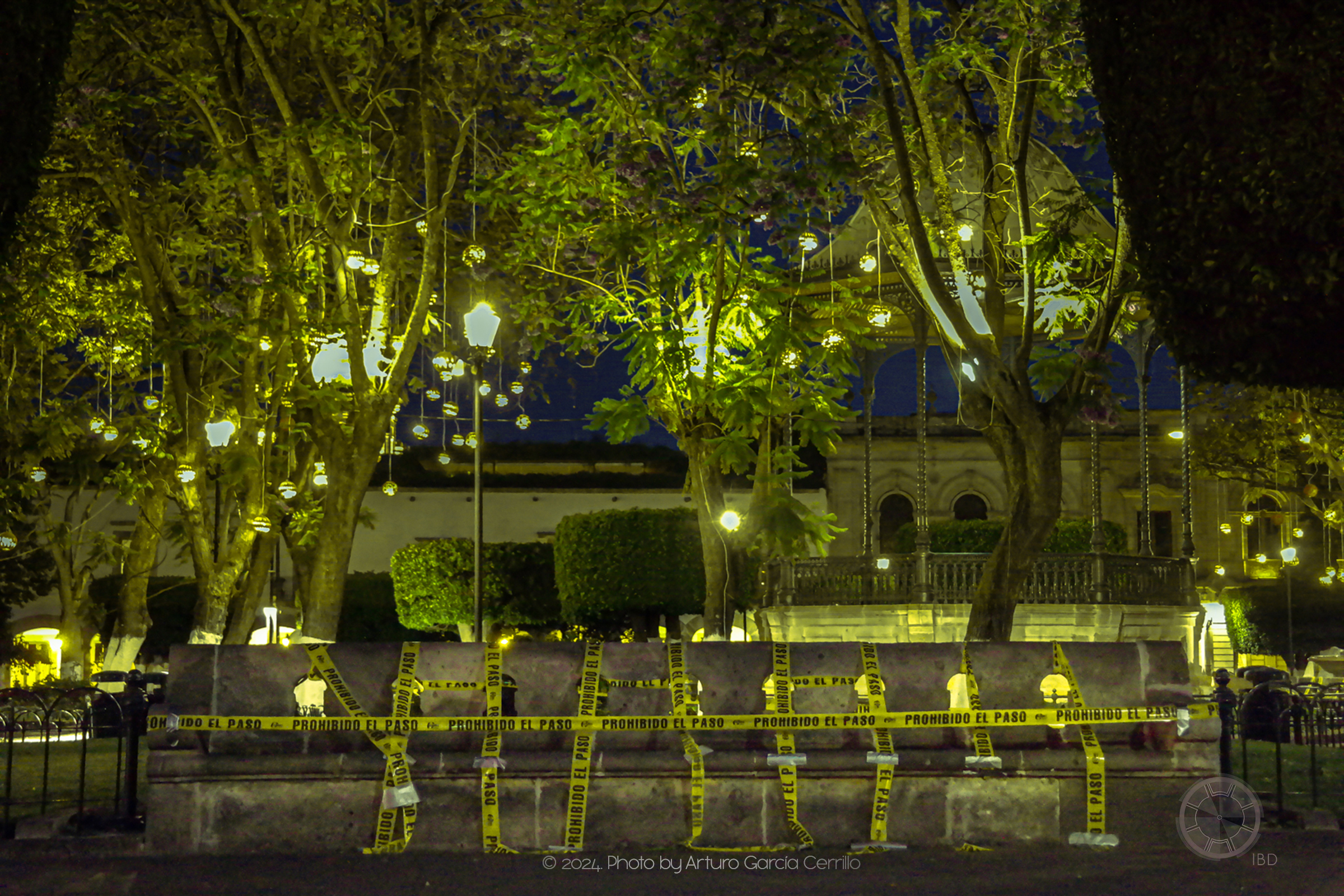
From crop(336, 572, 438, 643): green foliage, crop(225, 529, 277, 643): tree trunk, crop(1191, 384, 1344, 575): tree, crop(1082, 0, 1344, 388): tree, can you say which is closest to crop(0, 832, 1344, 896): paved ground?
crop(1082, 0, 1344, 388): tree

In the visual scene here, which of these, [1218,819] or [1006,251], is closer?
[1218,819]

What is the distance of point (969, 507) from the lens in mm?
43844

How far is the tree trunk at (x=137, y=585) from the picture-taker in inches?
781

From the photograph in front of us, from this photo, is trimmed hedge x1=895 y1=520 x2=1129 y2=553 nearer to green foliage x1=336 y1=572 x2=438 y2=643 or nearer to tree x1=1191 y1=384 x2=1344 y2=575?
tree x1=1191 y1=384 x2=1344 y2=575

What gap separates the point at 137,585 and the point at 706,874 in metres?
15.9

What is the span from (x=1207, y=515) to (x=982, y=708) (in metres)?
39.0

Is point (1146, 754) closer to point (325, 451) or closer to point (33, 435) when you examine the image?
point (325, 451)

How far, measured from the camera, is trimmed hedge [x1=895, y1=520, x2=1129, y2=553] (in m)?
28.4

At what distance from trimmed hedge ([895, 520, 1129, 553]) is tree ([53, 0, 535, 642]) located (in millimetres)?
15014

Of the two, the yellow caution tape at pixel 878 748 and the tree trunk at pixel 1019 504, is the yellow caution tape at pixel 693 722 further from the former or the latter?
the tree trunk at pixel 1019 504

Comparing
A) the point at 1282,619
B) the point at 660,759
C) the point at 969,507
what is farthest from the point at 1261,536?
the point at 660,759

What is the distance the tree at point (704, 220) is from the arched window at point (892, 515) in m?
29.4

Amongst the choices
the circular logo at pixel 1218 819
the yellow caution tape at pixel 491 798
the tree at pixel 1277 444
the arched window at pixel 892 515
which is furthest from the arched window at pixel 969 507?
the yellow caution tape at pixel 491 798

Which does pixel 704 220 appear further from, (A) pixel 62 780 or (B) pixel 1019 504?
(A) pixel 62 780
